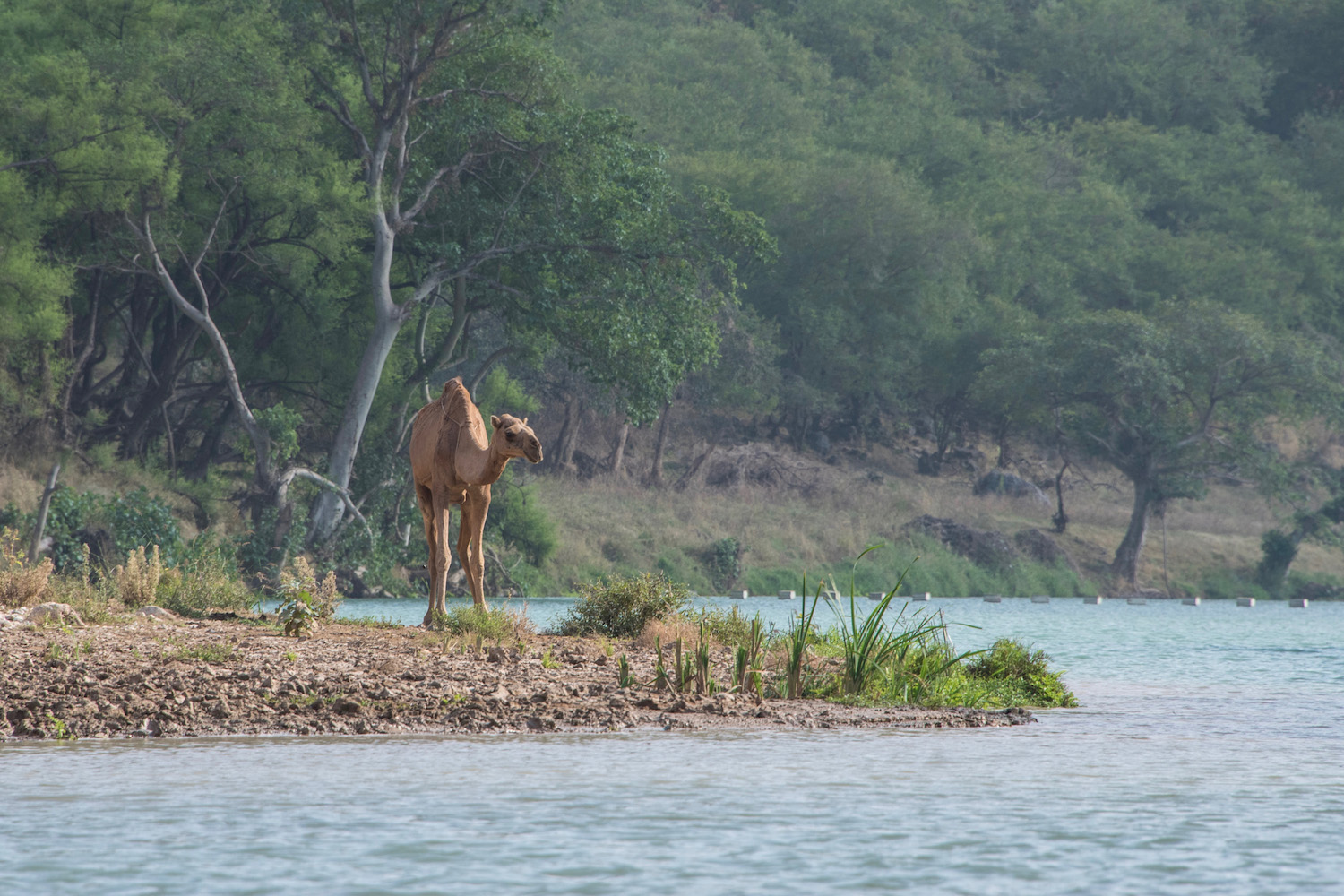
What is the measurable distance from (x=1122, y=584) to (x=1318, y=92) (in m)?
36.7

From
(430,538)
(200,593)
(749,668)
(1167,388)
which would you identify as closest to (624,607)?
(430,538)

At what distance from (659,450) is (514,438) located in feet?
139

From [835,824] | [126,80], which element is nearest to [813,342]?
[126,80]

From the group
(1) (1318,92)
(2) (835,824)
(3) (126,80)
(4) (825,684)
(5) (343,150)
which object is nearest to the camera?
(2) (835,824)

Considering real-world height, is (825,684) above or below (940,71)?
below

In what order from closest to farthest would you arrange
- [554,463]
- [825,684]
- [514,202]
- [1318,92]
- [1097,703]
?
[825,684] < [1097,703] < [514,202] < [554,463] < [1318,92]

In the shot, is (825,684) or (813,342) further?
A: (813,342)

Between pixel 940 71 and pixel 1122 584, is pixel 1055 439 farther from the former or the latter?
pixel 940 71

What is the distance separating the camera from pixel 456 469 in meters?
15.4

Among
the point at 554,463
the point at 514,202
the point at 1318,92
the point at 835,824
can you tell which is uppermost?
the point at 1318,92

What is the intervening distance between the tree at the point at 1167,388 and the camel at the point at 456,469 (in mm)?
43718

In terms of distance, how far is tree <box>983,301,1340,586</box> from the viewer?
5666 centimetres

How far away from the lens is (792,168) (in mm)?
61281

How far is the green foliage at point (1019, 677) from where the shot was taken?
557 inches
